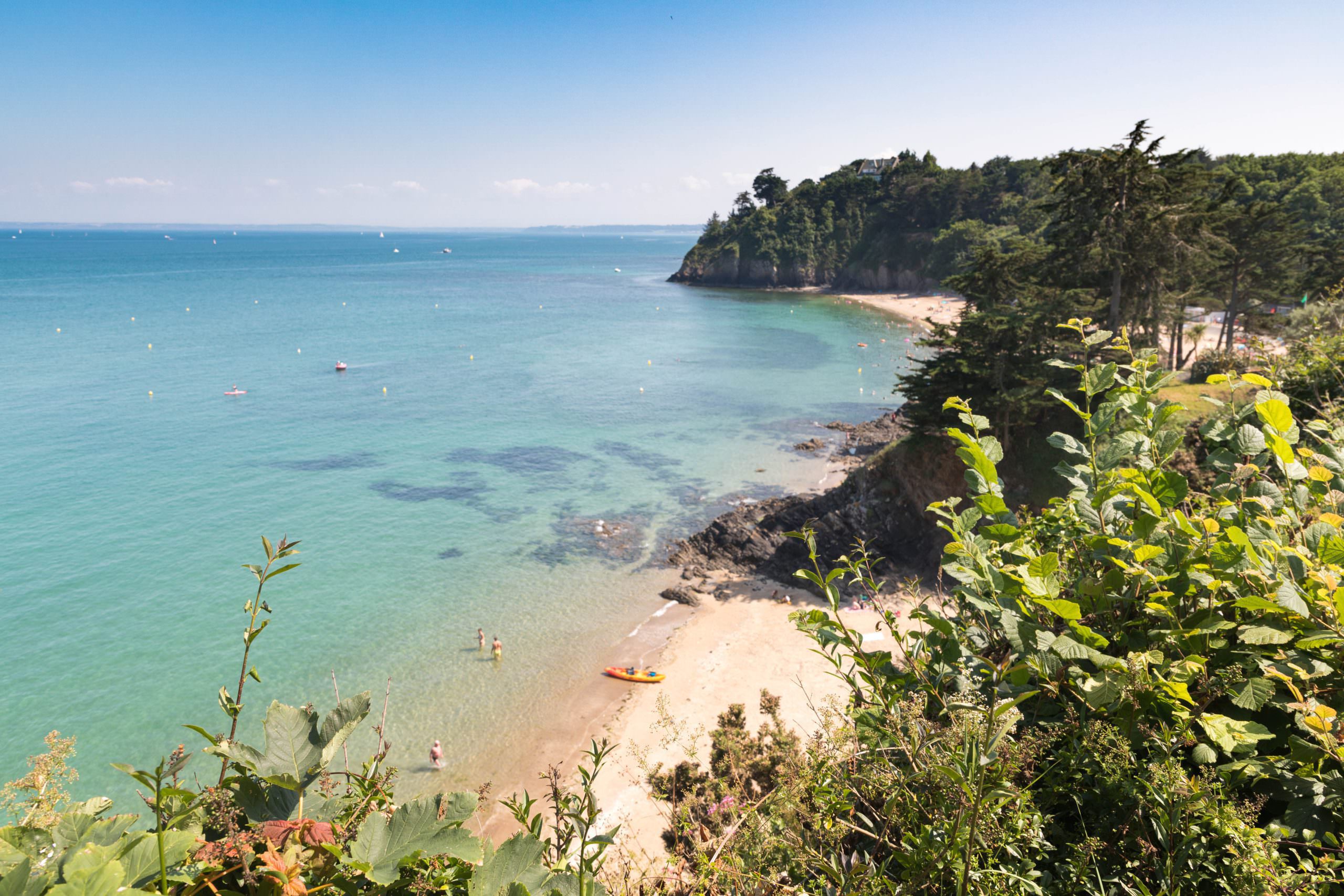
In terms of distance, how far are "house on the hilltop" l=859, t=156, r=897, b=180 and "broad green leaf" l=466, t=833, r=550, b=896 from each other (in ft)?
459

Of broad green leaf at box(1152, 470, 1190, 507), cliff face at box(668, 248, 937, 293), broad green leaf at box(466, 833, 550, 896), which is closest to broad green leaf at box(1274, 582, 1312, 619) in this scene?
broad green leaf at box(1152, 470, 1190, 507)

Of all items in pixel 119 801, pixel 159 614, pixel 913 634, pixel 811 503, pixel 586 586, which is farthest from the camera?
pixel 811 503

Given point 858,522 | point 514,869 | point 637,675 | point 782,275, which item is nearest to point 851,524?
point 858,522

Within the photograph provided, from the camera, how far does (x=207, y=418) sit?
4150 cm

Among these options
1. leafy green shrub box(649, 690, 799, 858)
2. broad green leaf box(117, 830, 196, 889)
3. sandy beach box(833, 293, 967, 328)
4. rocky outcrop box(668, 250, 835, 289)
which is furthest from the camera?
rocky outcrop box(668, 250, 835, 289)

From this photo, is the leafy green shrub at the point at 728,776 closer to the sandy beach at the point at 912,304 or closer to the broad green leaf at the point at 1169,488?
the broad green leaf at the point at 1169,488

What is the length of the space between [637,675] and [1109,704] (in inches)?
712

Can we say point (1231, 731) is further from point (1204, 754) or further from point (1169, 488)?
point (1169, 488)

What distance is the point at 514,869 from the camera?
1926 millimetres

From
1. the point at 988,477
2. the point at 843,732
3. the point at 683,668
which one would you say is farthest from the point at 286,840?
the point at 683,668

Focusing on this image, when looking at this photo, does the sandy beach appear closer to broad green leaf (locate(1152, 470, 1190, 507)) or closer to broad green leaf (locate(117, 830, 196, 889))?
broad green leaf (locate(1152, 470, 1190, 507))

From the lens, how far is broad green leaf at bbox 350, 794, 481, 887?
1.85 m

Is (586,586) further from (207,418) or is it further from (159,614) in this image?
(207,418)

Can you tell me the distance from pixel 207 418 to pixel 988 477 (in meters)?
48.5
